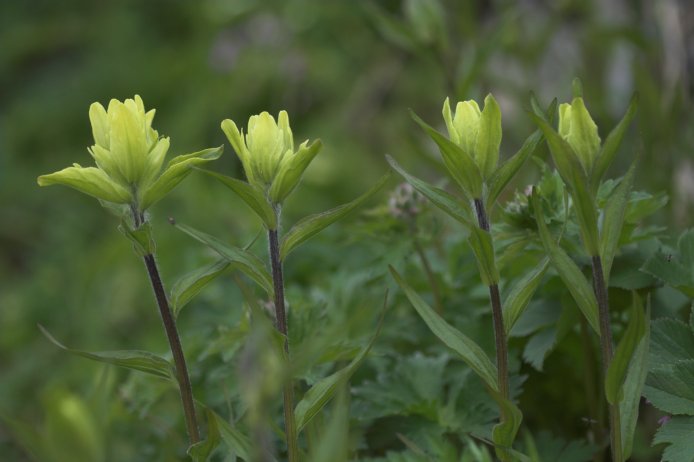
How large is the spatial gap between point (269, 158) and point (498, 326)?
252 millimetres

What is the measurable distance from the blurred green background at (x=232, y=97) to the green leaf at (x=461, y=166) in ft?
1.80

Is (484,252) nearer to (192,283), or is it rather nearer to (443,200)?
(443,200)

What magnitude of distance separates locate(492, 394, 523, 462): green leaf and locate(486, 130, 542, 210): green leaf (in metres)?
0.17

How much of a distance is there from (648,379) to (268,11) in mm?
2322

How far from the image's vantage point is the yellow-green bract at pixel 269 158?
0.71 m

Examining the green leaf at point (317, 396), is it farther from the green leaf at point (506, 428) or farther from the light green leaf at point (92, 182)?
the light green leaf at point (92, 182)

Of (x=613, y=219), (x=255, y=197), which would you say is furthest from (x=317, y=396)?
(x=613, y=219)

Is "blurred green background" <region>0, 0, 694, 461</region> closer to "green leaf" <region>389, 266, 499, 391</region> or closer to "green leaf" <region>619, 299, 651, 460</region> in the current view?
"green leaf" <region>389, 266, 499, 391</region>

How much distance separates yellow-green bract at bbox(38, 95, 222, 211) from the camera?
2.23 feet

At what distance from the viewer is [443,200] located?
72 centimetres

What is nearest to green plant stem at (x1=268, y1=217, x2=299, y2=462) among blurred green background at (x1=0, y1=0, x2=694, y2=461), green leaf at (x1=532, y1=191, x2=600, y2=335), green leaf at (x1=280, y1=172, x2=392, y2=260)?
green leaf at (x1=280, y1=172, x2=392, y2=260)

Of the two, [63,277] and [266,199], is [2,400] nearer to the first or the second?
[63,277]

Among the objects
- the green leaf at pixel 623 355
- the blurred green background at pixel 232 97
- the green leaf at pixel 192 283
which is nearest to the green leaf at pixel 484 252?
the green leaf at pixel 623 355

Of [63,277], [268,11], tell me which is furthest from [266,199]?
[268,11]
